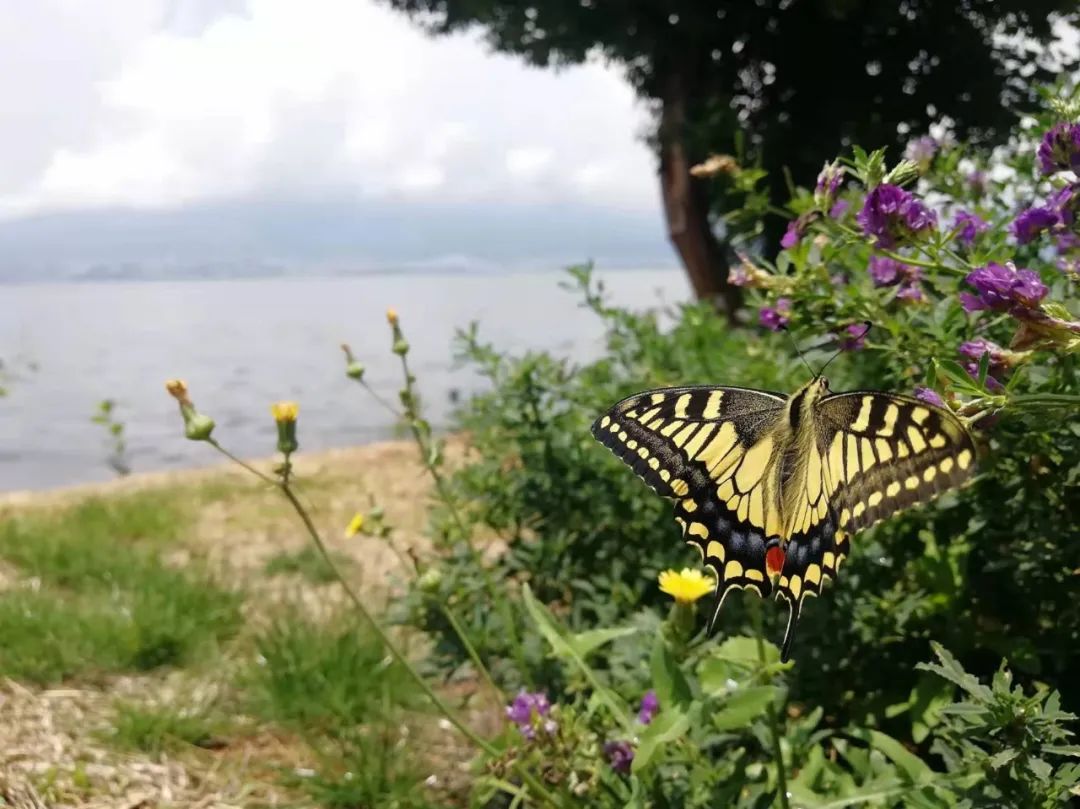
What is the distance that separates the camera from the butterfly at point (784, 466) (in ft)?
2.68

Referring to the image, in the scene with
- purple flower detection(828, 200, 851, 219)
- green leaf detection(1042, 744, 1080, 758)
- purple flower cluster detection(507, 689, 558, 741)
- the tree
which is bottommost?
purple flower cluster detection(507, 689, 558, 741)

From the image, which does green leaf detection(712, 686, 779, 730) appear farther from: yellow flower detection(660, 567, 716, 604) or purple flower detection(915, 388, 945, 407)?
purple flower detection(915, 388, 945, 407)

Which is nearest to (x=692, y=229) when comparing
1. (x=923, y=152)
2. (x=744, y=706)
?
(x=923, y=152)

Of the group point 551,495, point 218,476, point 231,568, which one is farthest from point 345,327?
point 551,495

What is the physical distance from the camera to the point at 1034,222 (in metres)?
0.95

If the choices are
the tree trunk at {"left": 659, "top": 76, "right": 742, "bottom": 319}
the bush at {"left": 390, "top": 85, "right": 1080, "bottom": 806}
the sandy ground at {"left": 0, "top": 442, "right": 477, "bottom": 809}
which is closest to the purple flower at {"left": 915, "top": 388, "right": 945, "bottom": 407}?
the bush at {"left": 390, "top": 85, "right": 1080, "bottom": 806}

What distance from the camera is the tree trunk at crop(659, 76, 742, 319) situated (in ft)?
13.5

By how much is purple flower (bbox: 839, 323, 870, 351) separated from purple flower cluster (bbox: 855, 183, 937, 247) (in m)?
0.14

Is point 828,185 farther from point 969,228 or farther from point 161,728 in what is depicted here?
point 161,728

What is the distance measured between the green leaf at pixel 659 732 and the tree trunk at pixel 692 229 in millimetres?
3245

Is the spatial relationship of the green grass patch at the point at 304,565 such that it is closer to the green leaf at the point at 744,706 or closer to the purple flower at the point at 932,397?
the green leaf at the point at 744,706

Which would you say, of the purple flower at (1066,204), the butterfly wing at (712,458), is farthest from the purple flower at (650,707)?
the purple flower at (1066,204)

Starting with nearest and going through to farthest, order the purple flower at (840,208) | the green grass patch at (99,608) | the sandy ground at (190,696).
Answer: the purple flower at (840,208) < the sandy ground at (190,696) < the green grass patch at (99,608)

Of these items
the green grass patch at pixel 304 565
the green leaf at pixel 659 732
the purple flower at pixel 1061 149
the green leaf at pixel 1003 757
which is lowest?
the green grass patch at pixel 304 565
